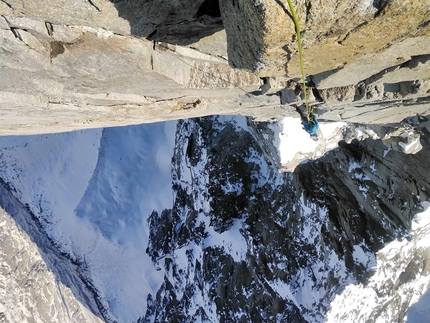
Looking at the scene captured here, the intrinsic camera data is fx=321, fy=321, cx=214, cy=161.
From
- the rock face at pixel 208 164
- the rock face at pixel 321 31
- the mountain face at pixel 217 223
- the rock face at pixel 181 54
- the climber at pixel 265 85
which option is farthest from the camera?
the mountain face at pixel 217 223

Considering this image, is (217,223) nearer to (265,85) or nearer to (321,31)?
(265,85)

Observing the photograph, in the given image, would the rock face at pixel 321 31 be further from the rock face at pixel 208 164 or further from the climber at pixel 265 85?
the climber at pixel 265 85

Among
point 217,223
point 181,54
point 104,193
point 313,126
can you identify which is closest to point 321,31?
point 181,54

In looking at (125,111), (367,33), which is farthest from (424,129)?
(125,111)

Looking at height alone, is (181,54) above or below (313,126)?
above

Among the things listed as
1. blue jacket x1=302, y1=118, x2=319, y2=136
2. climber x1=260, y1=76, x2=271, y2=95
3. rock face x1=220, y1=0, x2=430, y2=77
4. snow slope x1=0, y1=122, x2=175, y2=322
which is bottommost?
rock face x1=220, y1=0, x2=430, y2=77

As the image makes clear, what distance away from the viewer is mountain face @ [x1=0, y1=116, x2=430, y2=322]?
5453 millimetres

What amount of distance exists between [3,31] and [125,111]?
1658mm

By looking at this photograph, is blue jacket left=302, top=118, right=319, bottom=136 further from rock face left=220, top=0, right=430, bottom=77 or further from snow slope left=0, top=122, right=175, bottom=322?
snow slope left=0, top=122, right=175, bottom=322

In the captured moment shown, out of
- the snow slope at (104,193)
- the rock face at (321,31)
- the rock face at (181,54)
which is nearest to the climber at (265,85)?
the rock face at (181,54)

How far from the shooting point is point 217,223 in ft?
24.8

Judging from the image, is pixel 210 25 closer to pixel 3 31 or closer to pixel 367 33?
pixel 367 33

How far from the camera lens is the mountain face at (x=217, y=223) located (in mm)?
5453

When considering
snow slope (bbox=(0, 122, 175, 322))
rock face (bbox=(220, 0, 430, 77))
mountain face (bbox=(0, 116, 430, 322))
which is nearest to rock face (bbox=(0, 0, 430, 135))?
rock face (bbox=(220, 0, 430, 77))
